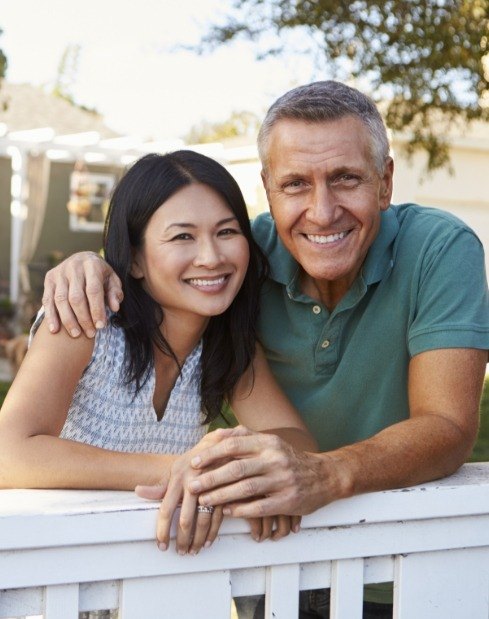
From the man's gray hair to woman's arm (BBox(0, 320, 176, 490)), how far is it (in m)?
0.87

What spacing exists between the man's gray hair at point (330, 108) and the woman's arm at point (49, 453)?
0.87 metres

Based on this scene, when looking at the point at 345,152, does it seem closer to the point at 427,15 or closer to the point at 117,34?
the point at 427,15

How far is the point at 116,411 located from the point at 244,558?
83cm

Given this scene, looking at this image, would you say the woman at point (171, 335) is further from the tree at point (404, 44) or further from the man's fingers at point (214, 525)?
the tree at point (404, 44)

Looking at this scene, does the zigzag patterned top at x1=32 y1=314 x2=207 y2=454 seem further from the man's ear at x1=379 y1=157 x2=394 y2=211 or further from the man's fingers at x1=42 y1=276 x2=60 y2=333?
the man's ear at x1=379 y1=157 x2=394 y2=211

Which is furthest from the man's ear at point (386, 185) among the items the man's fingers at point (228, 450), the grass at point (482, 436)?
the grass at point (482, 436)

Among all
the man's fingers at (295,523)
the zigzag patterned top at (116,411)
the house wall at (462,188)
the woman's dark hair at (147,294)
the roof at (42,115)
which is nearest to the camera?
the man's fingers at (295,523)

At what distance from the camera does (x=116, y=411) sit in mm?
2434

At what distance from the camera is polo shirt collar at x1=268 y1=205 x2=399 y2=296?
2.58 meters

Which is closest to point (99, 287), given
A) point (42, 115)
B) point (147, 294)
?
point (147, 294)

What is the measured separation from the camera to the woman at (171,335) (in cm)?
239

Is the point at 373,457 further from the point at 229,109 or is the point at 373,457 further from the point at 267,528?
the point at 229,109

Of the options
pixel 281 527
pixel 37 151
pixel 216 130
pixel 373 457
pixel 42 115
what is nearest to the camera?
pixel 281 527

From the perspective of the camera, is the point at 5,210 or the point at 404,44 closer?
the point at 404,44
